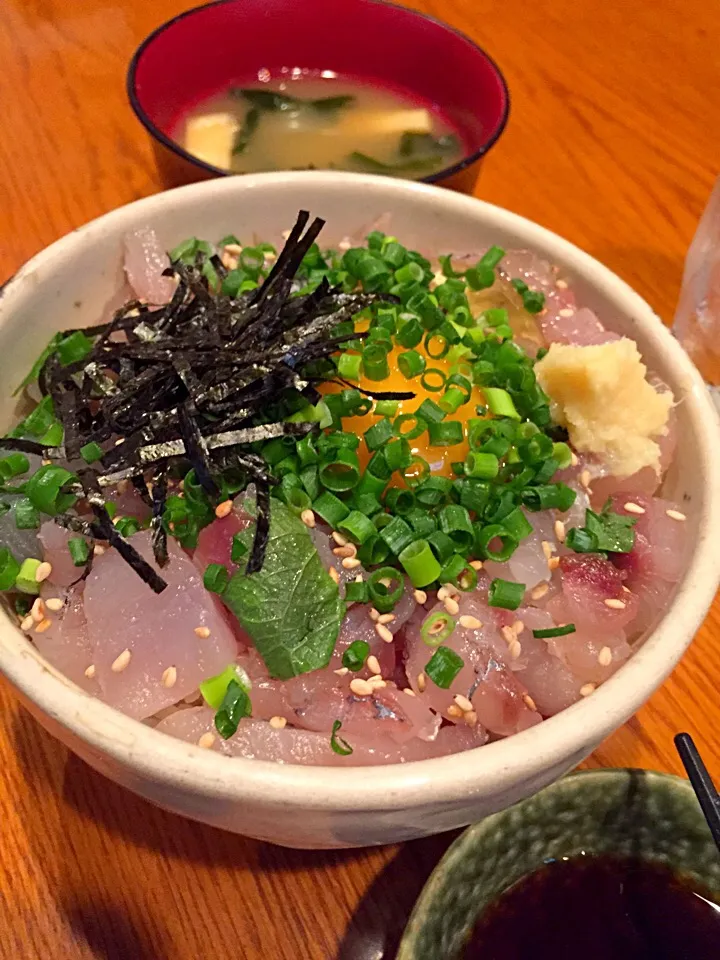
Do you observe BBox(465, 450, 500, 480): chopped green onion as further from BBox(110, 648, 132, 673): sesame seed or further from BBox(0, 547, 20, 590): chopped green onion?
BBox(0, 547, 20, 590): chopped green onion

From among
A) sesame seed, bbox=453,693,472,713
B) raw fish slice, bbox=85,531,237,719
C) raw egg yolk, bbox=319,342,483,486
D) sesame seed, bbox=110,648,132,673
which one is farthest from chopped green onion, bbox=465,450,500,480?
sesame seed, bbox=110,648,132,673

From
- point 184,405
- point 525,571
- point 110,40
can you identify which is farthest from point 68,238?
point 110,40

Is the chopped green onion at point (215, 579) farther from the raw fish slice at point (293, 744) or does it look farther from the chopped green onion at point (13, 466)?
the chopped green onion at point (13, 466)

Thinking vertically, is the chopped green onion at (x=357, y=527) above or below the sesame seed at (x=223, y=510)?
below

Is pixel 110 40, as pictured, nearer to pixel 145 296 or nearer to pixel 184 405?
pixel 145 296

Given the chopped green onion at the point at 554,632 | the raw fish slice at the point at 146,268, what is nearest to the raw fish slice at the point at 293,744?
the chopped green onion at the point at 554,632
